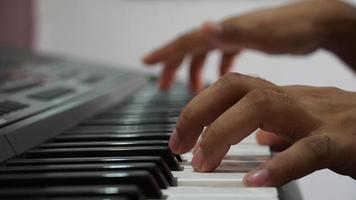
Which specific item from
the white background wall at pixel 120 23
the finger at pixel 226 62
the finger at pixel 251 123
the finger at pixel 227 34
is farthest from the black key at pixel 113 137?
the white background wall at pixel 120 23

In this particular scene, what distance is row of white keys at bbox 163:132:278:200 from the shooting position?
0.41 metres

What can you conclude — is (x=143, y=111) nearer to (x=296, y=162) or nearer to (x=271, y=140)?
(x=271, y=140)

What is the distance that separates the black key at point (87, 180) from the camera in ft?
1.35

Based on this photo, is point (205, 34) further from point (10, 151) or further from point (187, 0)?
point (187, 0)

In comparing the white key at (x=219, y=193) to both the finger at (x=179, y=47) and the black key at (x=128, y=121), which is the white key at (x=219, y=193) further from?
the finger at (x=179, y=47)

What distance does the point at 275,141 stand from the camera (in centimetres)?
61

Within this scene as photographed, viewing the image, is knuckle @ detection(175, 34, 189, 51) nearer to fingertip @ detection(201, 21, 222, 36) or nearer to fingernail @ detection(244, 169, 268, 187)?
fingertip @ detection(201, 21, 222, 36)

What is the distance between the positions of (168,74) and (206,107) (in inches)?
24.6

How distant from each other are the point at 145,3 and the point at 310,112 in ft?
5.45

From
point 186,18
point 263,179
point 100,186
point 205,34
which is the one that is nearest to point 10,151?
point 100,186

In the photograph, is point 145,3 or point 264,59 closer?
point 264,59

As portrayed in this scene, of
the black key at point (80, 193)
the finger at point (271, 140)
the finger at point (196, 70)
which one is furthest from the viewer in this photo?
the finger at point (196, 70)

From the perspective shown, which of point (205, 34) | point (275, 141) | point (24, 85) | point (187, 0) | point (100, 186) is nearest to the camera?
point (100, 186)

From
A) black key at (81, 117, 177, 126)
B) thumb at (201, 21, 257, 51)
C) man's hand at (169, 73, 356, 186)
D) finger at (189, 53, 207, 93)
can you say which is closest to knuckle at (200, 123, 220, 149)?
man's hand at (169, 73, 356, 186)
